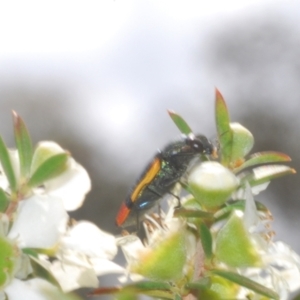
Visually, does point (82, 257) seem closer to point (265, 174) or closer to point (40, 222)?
point (40, 222)

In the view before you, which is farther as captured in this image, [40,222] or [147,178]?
[147,178]

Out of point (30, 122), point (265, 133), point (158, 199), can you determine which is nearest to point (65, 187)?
point (158, 199)

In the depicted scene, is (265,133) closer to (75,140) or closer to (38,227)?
(75,140)

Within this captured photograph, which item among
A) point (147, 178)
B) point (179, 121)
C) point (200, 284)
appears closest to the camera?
point (200, 284)

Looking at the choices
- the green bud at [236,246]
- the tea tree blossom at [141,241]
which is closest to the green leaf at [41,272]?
the tea tree blossom at [141,241]

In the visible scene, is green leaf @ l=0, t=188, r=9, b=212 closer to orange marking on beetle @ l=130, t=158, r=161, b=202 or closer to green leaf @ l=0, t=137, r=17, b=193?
green leaf @ l=0, t=137, r=17, b=193

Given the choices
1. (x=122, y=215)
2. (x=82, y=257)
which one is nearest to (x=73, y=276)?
(x=82, y=257)
